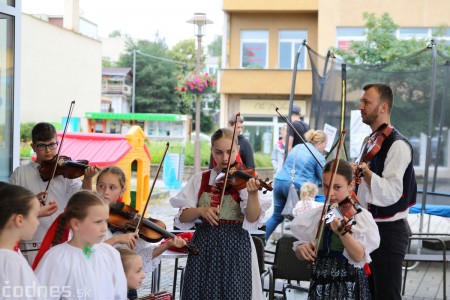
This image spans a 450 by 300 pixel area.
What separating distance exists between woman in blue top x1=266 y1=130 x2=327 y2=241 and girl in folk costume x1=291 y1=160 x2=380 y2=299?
153 inches

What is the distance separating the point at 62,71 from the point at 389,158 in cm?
2847

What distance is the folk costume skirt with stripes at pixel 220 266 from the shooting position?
3.88m

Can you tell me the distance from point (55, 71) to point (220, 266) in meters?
27.9

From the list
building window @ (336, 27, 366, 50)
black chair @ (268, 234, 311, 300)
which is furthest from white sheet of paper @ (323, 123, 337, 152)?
building window @ (336, 27, 366, 50)

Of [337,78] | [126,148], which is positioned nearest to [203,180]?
[337,78]

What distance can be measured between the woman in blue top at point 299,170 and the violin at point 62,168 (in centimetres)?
370

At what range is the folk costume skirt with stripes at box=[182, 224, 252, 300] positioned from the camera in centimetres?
388

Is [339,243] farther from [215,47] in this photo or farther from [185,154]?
[215,47]

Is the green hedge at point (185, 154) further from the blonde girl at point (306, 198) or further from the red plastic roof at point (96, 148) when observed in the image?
the blonde girl at point (306, 198)

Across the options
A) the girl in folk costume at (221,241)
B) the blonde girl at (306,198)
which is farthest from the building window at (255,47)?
the girl in folk costume at (221,241)

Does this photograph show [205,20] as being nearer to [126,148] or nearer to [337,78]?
[126,148]

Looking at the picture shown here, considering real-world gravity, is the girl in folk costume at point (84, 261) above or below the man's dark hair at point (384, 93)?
below

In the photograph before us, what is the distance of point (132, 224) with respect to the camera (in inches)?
148

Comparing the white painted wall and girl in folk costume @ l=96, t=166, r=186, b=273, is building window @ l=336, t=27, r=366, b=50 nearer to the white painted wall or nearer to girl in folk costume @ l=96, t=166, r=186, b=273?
the white painted wall
